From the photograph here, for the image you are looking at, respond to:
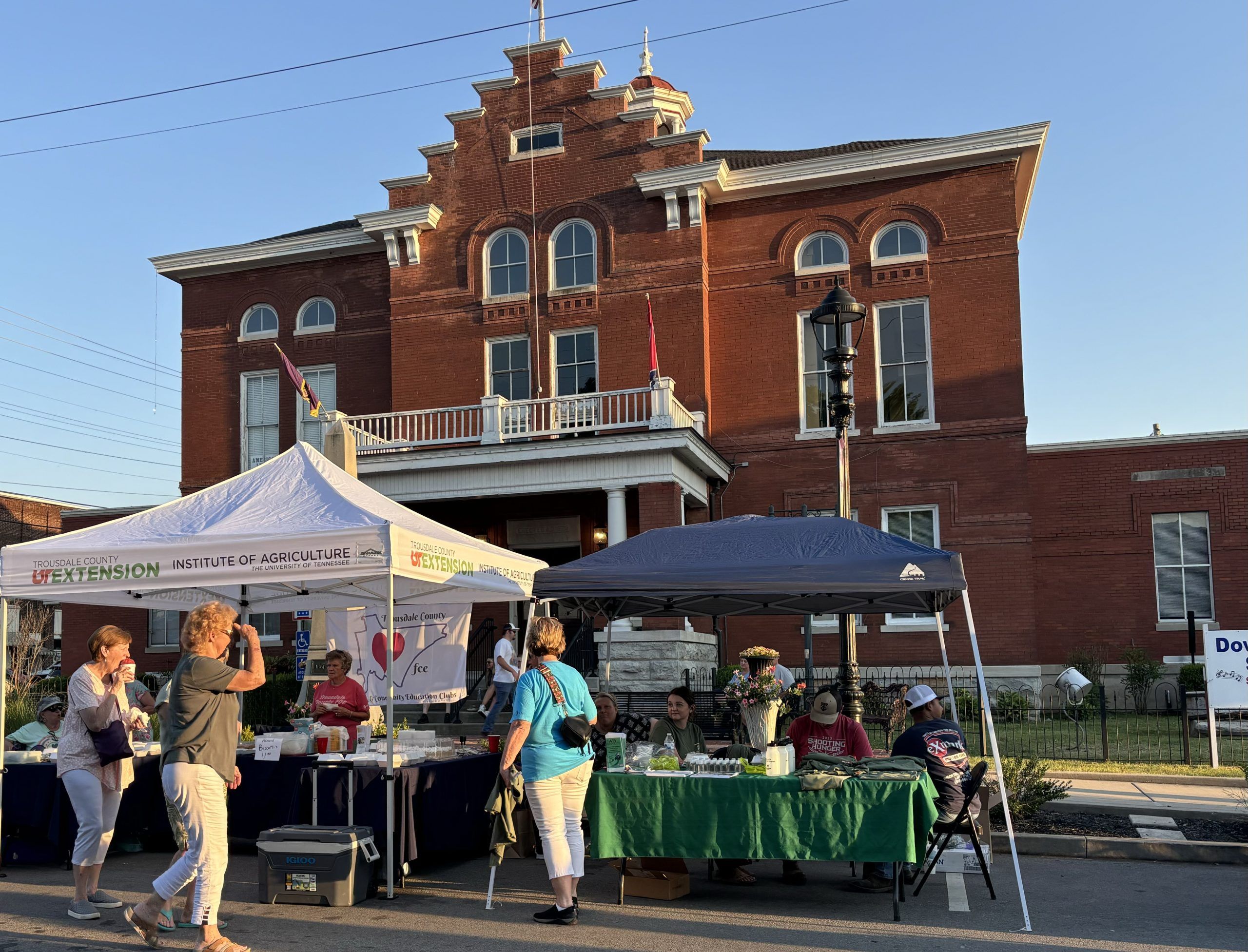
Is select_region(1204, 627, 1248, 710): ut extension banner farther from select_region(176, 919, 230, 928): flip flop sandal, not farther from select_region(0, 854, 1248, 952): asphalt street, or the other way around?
select_region(176, 919, 230, 928): flip flop sandal

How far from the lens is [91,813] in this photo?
755cm

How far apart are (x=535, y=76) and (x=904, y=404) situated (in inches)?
424

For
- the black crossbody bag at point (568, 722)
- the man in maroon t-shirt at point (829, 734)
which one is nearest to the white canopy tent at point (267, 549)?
the black crossbody bag at point (568, 722)

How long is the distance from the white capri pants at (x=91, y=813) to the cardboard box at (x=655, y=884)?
349 cm

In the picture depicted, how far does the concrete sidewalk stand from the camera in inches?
435

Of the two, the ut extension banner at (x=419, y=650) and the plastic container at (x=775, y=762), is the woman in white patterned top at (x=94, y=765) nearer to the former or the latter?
the plastic container at (x=775, y=762)

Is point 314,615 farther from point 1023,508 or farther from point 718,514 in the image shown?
point 1023,508

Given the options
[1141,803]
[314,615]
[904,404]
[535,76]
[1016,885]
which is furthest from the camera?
[535,76]

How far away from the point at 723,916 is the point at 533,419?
15.4 meters

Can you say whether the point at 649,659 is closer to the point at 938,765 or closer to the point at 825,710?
the point at 825,710

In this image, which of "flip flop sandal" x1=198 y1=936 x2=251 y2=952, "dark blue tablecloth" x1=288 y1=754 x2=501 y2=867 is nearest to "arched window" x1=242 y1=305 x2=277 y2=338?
"dark blue tablecloth" x1=288 y1=754 x2=501 y2=867

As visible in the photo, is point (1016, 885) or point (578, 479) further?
point (578, 479)

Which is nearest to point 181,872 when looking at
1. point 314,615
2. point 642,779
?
point 642,779

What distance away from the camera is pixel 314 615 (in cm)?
2067
